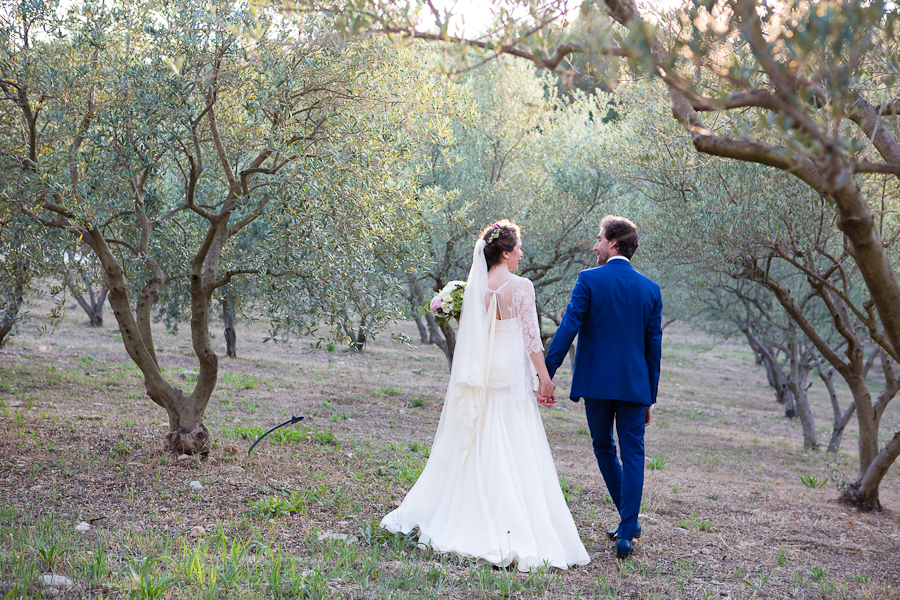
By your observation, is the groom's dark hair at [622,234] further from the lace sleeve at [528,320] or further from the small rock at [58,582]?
the small rock at [58,582]

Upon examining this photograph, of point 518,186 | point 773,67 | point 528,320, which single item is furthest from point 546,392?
point 518,186

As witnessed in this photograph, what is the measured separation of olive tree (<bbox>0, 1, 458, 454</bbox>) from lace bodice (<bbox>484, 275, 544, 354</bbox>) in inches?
59.1

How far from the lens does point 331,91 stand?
21.6ft

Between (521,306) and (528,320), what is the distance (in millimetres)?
126

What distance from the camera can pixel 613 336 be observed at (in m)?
Answer: 5.28

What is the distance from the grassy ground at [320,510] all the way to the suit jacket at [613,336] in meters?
1.27

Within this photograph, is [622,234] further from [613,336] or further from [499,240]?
[499,240]

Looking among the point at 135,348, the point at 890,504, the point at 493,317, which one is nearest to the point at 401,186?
the point at 493,317

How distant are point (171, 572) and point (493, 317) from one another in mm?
2837

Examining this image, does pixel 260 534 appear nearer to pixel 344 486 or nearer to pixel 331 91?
pixel 344 486

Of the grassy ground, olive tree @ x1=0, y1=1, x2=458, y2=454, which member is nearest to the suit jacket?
the grassy ground

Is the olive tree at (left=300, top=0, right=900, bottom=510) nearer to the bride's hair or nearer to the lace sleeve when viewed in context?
the bride's hair

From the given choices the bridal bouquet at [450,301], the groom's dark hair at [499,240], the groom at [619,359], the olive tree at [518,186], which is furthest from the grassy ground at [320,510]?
the olive tree at [518,186]

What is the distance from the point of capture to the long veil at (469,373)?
535 cm
